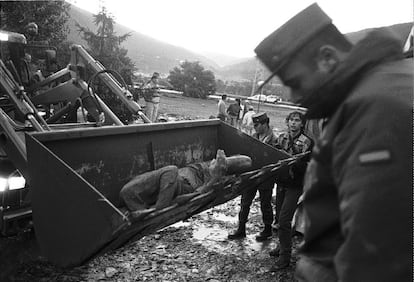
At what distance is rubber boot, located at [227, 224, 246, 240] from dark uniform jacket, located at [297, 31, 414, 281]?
3.63 metres

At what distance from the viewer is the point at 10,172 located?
363 centimetres

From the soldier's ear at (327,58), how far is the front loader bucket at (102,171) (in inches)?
54.0

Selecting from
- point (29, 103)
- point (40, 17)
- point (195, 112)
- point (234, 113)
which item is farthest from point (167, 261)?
point (195, 112)

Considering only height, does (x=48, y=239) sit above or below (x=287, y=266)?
above

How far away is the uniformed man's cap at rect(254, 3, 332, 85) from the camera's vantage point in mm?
1165

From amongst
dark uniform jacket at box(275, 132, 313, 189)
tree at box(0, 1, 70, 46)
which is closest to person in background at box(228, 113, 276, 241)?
dark uniform jacket at box(275, 132, 313, 189)

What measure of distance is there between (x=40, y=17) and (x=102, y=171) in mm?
9097

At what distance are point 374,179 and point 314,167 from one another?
265 millimetres

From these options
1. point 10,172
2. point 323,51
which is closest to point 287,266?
point 10,172

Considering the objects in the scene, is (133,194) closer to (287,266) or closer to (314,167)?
(287,266)

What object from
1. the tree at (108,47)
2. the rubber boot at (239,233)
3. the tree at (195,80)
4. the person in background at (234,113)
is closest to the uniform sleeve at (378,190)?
the rubber boot at (239,233)

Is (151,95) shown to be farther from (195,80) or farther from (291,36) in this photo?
(195,80)

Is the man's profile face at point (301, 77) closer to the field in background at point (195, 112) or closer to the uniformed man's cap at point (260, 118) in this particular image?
the uniformed man's cap at point (260, 118)

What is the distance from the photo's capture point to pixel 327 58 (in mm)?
1152
